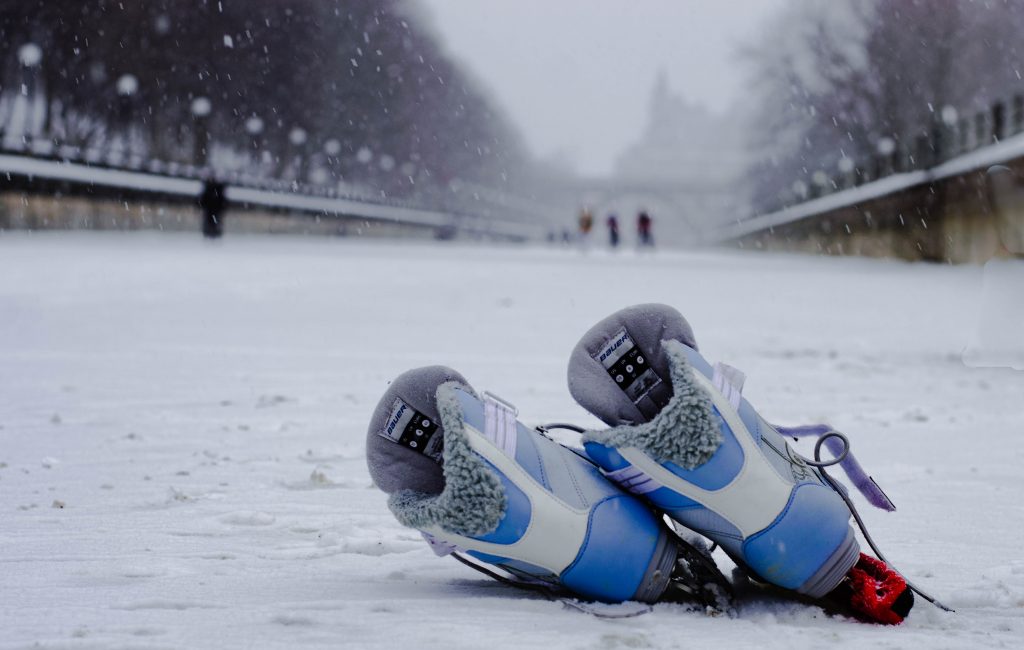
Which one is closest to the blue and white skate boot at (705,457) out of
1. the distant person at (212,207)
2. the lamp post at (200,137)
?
the distant person at (212,207)

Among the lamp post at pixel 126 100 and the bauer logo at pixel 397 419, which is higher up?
the lamp post at pixel 126 100

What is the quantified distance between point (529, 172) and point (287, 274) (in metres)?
115

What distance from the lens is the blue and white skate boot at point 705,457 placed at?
8.36 ft

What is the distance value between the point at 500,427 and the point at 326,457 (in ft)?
6.67

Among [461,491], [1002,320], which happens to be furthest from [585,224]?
[461,491]

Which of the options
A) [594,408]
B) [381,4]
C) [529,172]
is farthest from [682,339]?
[529,172]

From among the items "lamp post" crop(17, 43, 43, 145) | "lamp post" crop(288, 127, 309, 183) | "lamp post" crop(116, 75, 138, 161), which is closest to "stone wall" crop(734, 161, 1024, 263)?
"lamp post" crop(116, 75, 138, 161)

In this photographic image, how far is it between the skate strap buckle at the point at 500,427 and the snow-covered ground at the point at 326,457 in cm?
34

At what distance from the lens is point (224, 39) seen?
142ft

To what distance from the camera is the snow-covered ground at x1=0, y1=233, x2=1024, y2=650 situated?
8.02 feet

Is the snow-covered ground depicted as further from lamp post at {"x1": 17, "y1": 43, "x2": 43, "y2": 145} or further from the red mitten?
lamp post at {"x1": 17, "y1": 43, "x2": 43, "y2": 145}

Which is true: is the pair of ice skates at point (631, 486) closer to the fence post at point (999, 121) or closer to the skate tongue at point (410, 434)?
the skate tongue at point (410, 434)

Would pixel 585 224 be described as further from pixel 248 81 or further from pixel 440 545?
pixel 440 545

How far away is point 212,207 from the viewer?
2556cm
